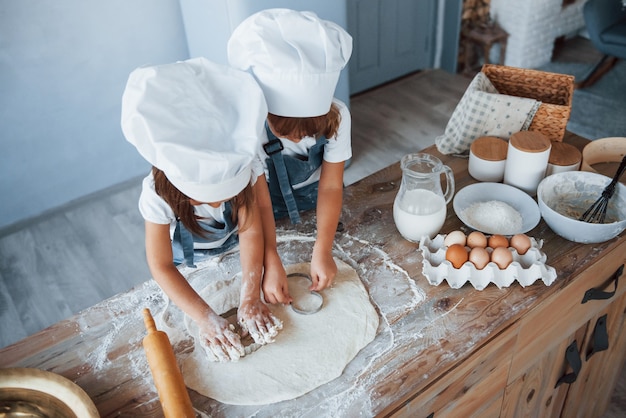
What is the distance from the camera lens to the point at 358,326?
3.21ft

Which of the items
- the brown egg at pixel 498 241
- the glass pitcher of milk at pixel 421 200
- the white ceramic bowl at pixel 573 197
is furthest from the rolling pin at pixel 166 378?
the white ceramic bowl at pixel 573 197

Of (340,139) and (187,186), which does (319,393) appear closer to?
(187,186)

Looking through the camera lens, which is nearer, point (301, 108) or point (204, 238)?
point (301, 108)

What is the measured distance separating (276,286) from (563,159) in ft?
2.57

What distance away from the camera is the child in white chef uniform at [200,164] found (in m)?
0.78

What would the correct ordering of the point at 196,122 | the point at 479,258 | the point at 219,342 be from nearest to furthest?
the point at 196,122 < the point at 219,342 < the point at 479,258

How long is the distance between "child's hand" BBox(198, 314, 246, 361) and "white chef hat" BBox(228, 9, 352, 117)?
1.44 feet

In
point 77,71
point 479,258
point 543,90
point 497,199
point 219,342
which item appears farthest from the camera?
point 77,71

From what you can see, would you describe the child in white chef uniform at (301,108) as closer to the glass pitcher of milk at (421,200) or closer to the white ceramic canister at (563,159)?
the glass pitcher of milk at (421,200)

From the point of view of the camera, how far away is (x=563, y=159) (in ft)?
4.16

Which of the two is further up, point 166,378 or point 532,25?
point 166,378

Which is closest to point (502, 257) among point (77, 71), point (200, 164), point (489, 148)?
point (489, 148)

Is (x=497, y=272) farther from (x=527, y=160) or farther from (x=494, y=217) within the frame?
(x=527, y=160)

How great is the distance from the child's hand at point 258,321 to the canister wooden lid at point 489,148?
67cm
